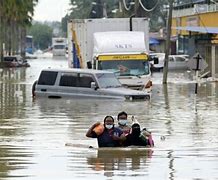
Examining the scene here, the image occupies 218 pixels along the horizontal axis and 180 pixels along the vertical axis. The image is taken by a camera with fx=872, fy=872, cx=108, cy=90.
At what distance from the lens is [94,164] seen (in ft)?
54.8

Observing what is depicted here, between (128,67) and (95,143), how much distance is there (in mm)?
18950

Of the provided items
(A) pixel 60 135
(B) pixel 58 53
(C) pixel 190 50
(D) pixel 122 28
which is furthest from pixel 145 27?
(B) pixel 58 53

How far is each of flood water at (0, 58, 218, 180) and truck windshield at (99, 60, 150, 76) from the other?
162cm

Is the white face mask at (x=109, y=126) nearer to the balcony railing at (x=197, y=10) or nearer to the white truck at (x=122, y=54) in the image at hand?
the white truck at (x=122, y=54)

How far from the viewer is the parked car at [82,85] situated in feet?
121

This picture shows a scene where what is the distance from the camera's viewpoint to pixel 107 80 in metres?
37.5

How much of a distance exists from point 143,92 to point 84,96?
8.39ft

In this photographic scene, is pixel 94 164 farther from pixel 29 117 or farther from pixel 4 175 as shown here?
pixel 29 117

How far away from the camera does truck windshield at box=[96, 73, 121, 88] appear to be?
1467 inches

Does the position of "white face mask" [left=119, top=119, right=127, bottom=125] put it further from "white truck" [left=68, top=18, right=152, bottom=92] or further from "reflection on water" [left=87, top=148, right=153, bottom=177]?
"white truck" [left=68, top=18, right=152, bottom=92]

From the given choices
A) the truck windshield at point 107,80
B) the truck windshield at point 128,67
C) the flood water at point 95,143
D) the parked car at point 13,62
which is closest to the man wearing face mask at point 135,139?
the flood water at point 95,143

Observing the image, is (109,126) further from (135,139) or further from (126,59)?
(126,59)

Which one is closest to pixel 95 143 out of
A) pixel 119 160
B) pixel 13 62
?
pixel 119 160

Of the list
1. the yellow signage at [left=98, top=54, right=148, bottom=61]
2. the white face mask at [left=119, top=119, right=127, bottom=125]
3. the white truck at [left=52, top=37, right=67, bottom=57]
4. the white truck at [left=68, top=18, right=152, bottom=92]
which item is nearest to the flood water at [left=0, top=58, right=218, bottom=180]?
the white face mask at [left=119, top=119, right=127, bottom=125]
